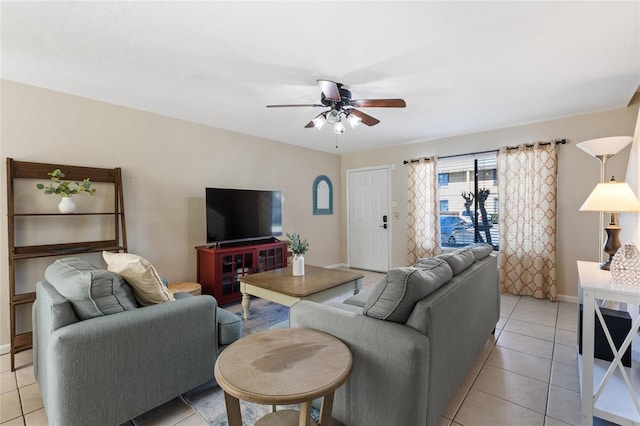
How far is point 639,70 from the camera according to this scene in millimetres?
2379

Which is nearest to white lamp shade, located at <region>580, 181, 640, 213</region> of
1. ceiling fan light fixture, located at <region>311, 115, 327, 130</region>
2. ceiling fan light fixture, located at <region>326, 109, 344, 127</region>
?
ceiling fan light fixture, located at <region>326, 109, 344, 127</region>

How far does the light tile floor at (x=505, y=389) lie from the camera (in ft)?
5.48

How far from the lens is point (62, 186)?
261 centimetres

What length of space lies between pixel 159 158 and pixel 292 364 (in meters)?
3.13

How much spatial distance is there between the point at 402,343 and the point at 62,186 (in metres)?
3.15

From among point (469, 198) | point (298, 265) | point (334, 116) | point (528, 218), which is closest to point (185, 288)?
point (298, 265)

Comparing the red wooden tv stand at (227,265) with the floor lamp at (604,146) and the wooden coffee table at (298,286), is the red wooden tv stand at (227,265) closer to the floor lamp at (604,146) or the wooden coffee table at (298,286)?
the wooden coffee table at (298,286)

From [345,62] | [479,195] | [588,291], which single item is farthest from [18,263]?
[479,195]

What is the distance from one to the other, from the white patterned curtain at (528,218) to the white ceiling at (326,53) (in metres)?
0.72

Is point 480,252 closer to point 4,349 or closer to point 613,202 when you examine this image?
point 613,202

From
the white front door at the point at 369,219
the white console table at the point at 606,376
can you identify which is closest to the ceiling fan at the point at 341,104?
the white console table at the point at 606,376

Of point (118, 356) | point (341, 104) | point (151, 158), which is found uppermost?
point (341, 104)

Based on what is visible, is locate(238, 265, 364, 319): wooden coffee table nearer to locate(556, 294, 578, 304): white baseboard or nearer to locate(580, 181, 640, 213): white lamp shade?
locate(580, 181, 640, 213): white lamp shade

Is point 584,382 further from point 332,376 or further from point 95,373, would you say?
point 95,373
